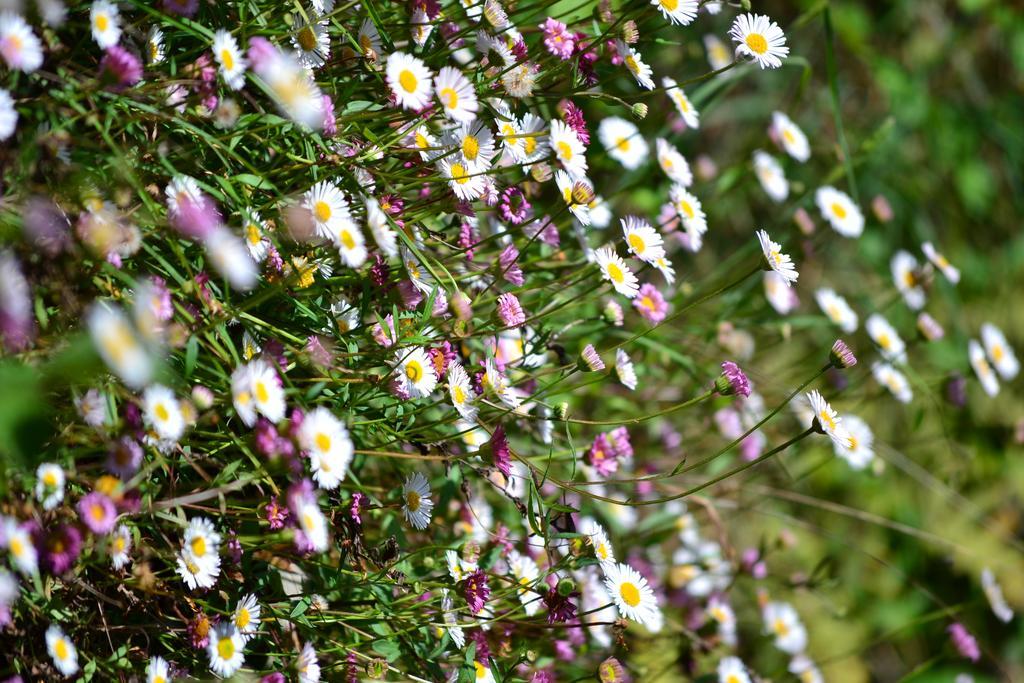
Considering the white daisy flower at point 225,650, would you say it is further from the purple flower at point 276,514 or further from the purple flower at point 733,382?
the purple flower at point 733,382

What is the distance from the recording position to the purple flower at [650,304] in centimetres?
134

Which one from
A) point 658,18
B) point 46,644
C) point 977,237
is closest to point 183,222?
point 46,644

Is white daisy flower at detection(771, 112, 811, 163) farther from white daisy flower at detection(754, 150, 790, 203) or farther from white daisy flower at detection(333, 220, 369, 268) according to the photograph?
white daisy flower at detection(333, 220, 369, 268)

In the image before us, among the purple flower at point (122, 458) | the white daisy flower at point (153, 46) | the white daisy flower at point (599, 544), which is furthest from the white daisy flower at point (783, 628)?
the white daisy flower at point (153, 46)

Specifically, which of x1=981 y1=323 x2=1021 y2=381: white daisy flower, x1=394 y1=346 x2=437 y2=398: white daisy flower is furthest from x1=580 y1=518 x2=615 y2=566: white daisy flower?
x1=981 y1=323 x2=1021 y2=381: white daisy flower

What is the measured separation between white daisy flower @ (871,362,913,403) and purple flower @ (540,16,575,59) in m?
0.91

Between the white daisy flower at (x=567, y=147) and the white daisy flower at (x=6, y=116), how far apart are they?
53 cm

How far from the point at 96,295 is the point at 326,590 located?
1.32 feet

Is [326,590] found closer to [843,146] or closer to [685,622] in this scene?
[685,622]

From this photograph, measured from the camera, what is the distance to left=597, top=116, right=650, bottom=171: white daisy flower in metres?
1.50

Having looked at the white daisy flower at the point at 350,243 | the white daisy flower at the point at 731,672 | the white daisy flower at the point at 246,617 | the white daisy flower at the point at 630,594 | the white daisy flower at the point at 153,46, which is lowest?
the white daisy flower at the point at 731,672

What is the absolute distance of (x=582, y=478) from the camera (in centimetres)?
137

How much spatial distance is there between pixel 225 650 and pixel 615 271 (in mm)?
593

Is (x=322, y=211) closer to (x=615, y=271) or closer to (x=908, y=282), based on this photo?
(x=615, y=271)
